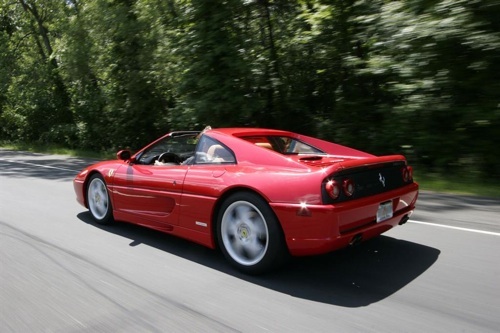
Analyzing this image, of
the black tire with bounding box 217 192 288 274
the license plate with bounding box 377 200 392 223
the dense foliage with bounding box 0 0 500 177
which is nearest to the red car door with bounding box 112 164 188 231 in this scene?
the black tire with bounding box 217 192 288 274

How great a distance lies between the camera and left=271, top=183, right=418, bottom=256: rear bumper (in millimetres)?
3365

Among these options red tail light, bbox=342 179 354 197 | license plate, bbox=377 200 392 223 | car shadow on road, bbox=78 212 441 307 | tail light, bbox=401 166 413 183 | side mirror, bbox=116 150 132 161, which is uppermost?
side mirror, bbox=116 150 132 161

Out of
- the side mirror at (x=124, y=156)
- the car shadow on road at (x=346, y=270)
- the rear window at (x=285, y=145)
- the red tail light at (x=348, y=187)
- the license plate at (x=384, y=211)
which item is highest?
the side mirror at (x=124, y=156)

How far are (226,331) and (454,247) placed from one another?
2639 millimetres

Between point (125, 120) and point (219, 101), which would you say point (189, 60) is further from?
point (125, 120)

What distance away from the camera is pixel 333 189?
3.42m

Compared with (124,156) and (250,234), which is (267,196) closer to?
(250,234)

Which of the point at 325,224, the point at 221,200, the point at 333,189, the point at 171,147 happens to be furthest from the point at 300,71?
the point at 325,224

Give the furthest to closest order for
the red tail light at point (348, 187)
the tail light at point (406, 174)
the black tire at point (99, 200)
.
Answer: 1. the black tire at point (99, 200)
2. the tail light at point (406, 174)
3. the red tail light at point (348, 187)

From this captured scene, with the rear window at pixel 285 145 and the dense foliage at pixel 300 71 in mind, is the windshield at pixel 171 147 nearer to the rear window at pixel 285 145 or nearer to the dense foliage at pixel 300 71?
the rear window at pixel 285 145

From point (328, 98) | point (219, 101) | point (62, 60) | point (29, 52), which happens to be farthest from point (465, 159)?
point (29, 52)

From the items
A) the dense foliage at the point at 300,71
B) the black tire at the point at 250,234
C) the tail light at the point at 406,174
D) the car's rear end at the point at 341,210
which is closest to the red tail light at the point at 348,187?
the car's rear end at the point at 341,210

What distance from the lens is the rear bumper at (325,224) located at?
3365 millimetres

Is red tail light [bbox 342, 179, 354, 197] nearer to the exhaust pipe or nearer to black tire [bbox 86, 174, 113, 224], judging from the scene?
the exhaust pipe
